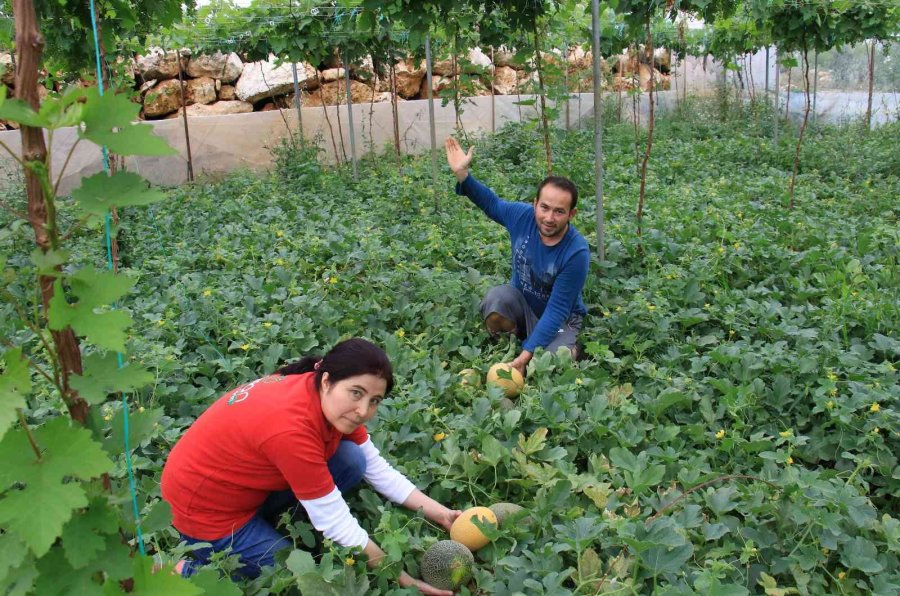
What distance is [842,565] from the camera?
246cm

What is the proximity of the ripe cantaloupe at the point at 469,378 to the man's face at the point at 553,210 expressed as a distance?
906 millimetres

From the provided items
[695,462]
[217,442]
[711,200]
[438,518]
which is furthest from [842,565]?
[711,200]

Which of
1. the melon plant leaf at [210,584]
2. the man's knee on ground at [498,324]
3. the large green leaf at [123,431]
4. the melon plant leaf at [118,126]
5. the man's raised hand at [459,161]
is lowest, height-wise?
the man's knee on ground at [498,324]

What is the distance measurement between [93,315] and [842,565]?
2489mm

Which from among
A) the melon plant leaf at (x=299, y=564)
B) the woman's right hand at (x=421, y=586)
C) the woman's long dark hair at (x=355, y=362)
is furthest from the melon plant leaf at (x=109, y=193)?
the woman's right hand at (x=421, y=586)

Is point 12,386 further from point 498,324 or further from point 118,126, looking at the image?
point 498,324

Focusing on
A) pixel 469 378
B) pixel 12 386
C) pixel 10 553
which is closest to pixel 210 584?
pixel 10 553

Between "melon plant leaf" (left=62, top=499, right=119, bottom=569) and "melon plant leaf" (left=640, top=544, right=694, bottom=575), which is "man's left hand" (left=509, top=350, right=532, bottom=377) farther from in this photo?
"melon plant leaf" (left=62, top=499, right=119, bottom=569)

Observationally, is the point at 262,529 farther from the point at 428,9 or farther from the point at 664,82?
the point at 664,82

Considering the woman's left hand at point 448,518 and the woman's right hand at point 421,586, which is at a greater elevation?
the woman's left hand at point 448,518

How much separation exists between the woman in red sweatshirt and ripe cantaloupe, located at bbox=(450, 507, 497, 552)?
239 mm

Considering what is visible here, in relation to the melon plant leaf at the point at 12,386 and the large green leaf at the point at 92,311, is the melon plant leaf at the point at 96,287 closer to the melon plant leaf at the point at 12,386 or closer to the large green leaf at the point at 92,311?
the large green leaf at the point at 92,311

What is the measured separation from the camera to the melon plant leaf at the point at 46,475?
3.28ft

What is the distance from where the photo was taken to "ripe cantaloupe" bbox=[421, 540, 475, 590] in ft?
7.79
